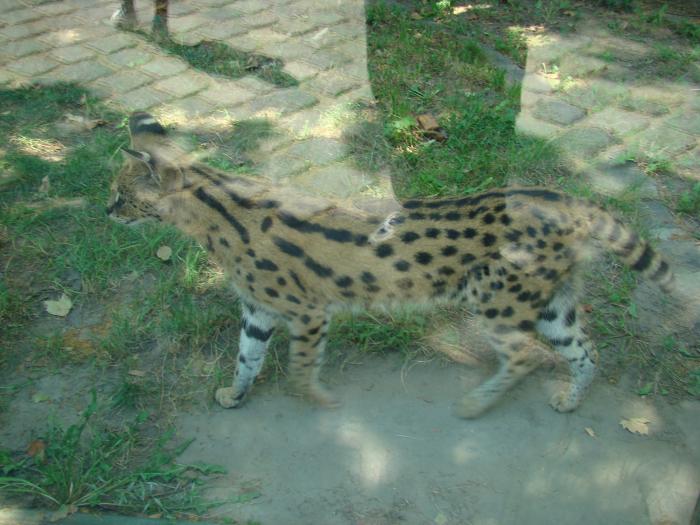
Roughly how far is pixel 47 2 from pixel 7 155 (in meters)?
1.15

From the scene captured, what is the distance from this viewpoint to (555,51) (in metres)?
5.60

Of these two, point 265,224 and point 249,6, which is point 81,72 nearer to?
point 249,6

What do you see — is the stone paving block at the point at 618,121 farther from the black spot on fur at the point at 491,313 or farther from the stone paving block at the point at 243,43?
the stone paving block at the point at 243,43

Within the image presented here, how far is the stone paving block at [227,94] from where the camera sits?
528 cm

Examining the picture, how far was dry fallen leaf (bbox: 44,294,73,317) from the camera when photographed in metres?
4.42

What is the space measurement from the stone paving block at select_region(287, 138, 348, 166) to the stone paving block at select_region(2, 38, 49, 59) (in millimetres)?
1942

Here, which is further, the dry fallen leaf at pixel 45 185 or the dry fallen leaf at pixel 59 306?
the dry fallen leaf at pixel 45 185

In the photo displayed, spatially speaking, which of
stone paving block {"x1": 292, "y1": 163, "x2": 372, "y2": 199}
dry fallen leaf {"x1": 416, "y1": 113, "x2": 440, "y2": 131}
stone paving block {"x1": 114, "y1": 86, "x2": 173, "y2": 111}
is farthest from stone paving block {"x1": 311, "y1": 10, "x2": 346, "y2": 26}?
stone paving block {"x1": 292, "y1": 163, "x2": 372, "y2": 199}

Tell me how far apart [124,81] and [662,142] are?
397 cm

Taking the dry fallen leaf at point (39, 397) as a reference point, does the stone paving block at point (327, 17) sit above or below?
above

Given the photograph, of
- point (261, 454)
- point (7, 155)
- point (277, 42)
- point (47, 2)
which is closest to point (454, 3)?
point (277, 42)

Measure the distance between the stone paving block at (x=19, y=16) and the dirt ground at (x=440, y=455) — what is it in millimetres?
3216

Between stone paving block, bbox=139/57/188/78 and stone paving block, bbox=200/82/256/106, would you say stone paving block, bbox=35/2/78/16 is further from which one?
stone paving block, bbox=200/82/256/106

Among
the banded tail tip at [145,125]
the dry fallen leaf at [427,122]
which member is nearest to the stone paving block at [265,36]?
the dry fallen leaf at [427,122]
